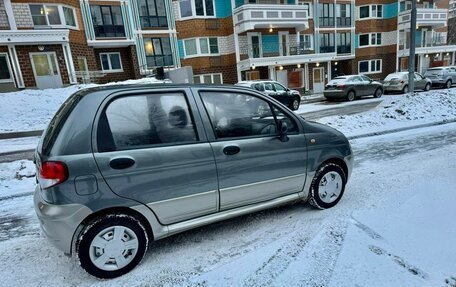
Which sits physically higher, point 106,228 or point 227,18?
point 227,18

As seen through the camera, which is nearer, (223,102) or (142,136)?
(142,136)

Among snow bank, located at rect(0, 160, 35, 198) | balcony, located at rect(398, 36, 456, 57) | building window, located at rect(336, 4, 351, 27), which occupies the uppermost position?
building window, located at rect(336, 4, 351, 27)

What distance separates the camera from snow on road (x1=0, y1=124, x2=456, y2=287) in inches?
105

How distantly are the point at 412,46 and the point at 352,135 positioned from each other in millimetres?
7990

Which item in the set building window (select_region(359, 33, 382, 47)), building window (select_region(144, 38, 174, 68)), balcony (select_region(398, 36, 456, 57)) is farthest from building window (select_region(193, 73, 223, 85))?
balcony (select_region(398, 36, 456, 57))

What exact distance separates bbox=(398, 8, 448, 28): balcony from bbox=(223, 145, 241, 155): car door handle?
3501 cm

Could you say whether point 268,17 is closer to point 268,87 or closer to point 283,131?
point 268,87

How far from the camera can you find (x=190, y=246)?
324 centimetres

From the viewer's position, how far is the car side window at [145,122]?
8.81 ft

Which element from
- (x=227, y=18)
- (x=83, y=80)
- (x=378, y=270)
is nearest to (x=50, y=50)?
(x=83, y=80)

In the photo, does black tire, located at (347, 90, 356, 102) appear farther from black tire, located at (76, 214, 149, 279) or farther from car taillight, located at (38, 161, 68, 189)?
car taillight, located at (38, 161, 68, 189)

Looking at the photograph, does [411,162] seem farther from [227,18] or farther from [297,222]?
[227,18]

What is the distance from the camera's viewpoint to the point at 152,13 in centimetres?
2348

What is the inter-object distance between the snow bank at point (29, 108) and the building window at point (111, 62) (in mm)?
7493
